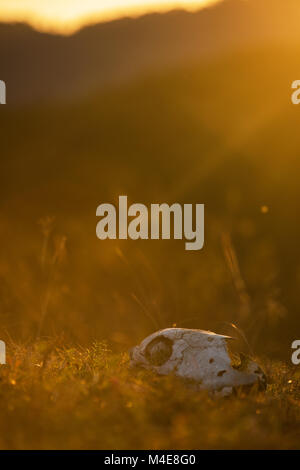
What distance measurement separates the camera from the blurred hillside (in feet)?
45.9

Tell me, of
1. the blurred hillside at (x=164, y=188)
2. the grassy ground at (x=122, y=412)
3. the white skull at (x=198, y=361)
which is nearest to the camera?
the grassy ground at (x=122, y=412)

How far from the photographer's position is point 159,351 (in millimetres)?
4465

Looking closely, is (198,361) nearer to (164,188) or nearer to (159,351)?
(159,351)

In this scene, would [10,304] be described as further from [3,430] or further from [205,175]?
[205,175]

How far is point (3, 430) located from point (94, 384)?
75cm

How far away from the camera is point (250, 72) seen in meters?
24.1
